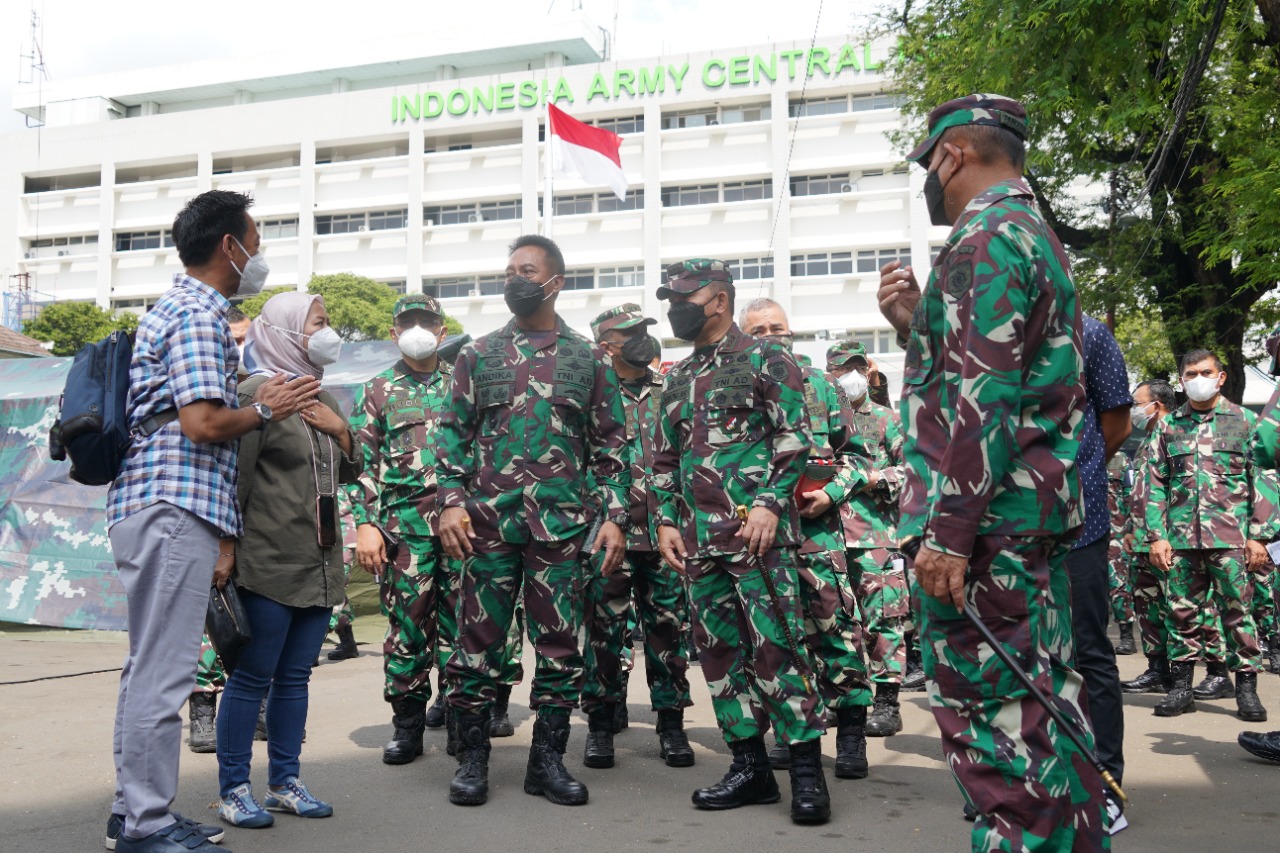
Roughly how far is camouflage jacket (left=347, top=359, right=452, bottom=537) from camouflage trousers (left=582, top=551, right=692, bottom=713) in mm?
1012

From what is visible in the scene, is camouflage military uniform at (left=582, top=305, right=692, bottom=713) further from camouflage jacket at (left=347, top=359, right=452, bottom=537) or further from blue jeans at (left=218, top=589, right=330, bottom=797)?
blue jeans at (left=218, top=589, right=330, bottom=797)

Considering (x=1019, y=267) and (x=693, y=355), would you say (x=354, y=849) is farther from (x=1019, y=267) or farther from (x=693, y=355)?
(x=1019, y=267)

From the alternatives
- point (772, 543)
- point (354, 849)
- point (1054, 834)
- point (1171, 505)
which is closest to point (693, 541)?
point (772, 543)

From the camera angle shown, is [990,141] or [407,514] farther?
[407,514]

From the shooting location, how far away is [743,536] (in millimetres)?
4730

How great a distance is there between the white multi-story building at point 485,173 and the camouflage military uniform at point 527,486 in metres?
42.9

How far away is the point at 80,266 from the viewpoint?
59844 mm

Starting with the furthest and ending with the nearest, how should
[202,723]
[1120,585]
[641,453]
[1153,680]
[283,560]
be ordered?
[1120,585]
[1153,680]
[641,453]
[202,723]
[283,560]

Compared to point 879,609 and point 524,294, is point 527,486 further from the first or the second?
point 879,609

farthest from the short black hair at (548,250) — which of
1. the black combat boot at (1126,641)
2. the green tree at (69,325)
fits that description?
the green tree at (69,325)

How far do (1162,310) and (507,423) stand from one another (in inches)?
550

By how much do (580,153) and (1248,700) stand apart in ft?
46.9

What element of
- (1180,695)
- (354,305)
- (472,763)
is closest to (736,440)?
(472,763)

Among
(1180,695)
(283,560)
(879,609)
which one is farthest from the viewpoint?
(1180,695)
